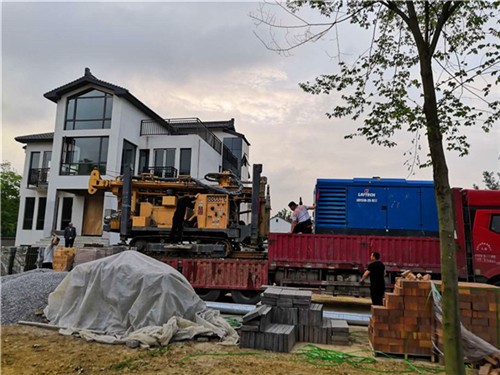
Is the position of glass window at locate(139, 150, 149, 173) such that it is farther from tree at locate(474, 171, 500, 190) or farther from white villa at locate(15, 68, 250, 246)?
tree at locate(474, 171, 500, 190)

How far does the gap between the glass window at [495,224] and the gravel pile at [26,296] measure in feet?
37.0

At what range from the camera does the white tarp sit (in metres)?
7.08

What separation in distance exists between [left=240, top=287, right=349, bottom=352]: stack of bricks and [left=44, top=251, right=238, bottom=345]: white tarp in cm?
57

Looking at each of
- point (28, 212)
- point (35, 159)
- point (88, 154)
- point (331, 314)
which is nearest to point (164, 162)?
point (88, 154)

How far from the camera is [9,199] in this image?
133 feet

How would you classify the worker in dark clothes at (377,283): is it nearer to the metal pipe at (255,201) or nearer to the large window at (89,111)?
the metal pipe at (255,201)

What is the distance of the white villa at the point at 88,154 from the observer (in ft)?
77.4

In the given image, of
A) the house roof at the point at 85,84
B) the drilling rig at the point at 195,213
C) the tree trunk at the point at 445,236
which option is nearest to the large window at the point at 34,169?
the house roof at the point at 85,84

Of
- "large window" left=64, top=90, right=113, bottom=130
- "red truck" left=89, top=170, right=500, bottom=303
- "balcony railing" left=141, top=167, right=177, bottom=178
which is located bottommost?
"red truck" left=89, top=170, right=500, bottom=303

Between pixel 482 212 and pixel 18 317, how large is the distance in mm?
11613

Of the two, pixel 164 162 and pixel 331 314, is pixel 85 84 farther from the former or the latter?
pixel 331 314

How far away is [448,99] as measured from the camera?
5.23m

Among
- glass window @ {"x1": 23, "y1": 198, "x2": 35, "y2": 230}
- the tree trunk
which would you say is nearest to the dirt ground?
the tree trunk

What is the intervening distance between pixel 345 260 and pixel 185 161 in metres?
16.3
